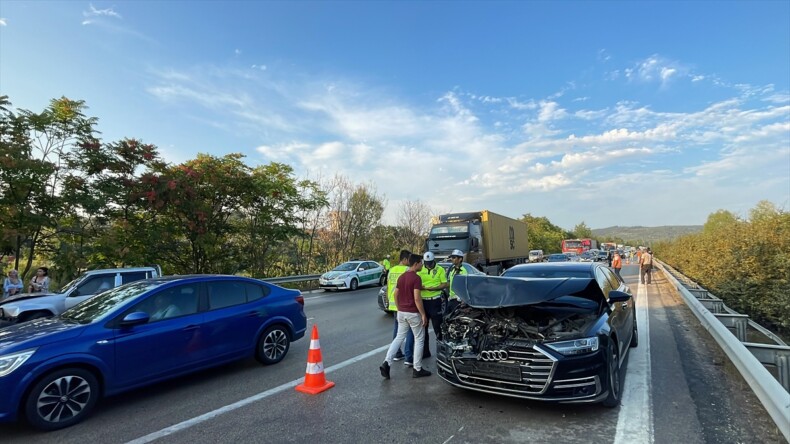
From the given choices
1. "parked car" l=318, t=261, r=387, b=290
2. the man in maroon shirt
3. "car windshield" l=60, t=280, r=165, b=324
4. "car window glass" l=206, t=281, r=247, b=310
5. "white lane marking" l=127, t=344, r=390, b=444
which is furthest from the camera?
"parked car" l=318, t=261, r=387, b=290

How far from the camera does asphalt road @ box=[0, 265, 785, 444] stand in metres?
3.86

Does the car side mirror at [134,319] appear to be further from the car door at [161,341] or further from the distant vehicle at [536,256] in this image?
the distant vehicle at [536,256]

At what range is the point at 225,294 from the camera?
597cm

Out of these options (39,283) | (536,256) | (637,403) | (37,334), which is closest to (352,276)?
(39,283)

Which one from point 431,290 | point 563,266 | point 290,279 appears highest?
point 563,266

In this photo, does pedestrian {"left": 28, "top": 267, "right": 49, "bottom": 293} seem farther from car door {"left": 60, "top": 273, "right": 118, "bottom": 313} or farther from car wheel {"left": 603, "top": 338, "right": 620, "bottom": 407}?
car wheel {"left": 603, "top": 338, "right": 620, "bottom": 407}

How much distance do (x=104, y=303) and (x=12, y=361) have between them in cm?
133

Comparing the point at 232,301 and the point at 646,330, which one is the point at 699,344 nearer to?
the point at 646,330

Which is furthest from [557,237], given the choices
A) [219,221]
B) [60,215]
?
[60,215]

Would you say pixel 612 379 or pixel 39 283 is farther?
pixel 39 283

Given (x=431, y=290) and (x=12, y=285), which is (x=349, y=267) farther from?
(x=431, y=290)

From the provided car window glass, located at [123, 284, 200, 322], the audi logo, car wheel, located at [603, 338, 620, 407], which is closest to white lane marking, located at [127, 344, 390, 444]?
car window glass, located at [123, 284, 200, 322]

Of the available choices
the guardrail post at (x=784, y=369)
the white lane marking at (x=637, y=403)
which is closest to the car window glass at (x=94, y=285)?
the white lane marking at (x=637, y=403)

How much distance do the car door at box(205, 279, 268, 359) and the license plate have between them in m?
3.17
